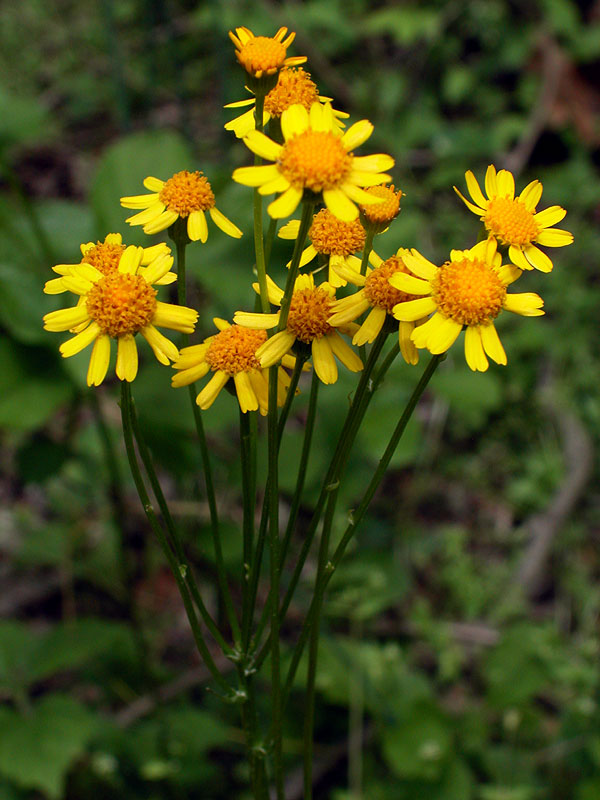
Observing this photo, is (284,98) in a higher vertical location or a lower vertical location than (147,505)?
higher

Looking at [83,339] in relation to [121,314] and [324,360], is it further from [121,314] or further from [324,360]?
[324,360]

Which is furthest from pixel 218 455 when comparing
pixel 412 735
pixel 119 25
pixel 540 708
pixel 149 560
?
pixel 119 25

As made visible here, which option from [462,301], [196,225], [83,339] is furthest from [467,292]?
[83,339]

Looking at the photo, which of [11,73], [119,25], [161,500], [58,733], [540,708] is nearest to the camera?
[161,500]

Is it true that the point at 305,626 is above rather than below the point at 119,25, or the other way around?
below

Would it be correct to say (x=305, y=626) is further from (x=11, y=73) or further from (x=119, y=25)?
(x=119, y=25)

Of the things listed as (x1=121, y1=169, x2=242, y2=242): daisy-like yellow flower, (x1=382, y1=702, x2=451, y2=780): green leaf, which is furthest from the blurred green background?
(x1=121, y1=169, x2=242, y2=242): daisy-like yellow flower
